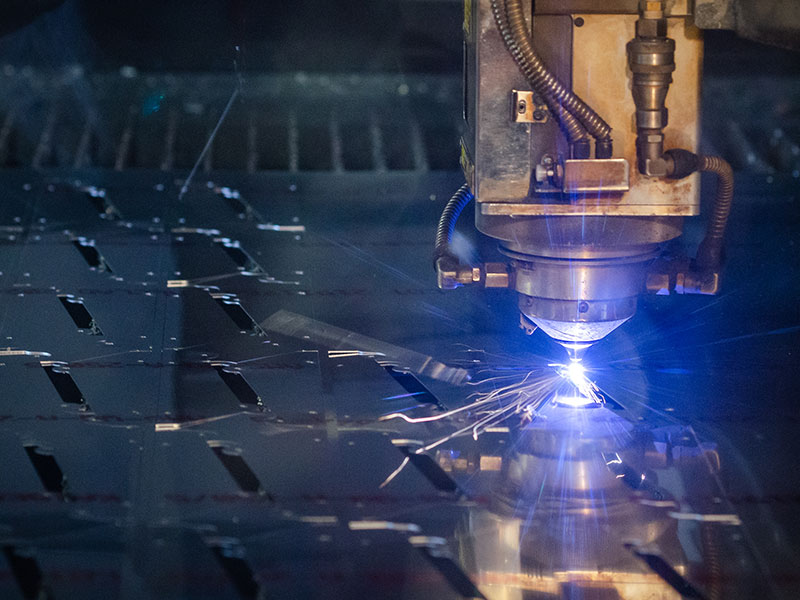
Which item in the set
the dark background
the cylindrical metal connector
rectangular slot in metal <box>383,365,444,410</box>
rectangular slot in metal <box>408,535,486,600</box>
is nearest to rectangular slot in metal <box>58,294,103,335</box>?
rectangular slot in metal <box>383,365,444,410</box>

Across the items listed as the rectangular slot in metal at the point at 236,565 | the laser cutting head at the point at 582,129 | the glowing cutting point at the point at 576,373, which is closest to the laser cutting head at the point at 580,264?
the laser cutting head at the point at 582,129

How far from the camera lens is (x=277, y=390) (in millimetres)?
2521

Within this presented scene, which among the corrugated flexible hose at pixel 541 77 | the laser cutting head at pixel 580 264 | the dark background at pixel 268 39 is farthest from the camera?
the dark background at pixel 268 39

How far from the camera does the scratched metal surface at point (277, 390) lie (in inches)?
72.2

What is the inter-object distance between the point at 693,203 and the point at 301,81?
3494mm

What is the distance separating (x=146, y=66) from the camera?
5309 millimetres

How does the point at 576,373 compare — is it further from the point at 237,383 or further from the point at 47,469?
the point at 47,469

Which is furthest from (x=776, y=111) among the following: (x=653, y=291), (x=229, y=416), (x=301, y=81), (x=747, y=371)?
(x=229, y=416)

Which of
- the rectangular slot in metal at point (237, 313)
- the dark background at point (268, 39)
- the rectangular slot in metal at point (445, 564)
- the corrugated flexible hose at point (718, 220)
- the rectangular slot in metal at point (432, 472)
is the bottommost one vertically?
the rectangular slot in metal at point (445, 564)

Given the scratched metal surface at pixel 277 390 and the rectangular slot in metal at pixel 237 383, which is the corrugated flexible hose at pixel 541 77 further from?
the rectangular slot in metal at pixel 237 383

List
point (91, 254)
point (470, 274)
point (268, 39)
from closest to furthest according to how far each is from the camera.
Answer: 1. point (470, 274)
2. point (91, 254)
3. point (268, 39)

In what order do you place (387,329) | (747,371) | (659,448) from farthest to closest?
1. (387,329)
2. (747,371)
3. (659,448)

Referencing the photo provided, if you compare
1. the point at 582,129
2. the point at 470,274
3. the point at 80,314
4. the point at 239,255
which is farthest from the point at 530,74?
the point at 239,255

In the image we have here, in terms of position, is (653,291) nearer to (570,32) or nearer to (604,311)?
(604,311)
